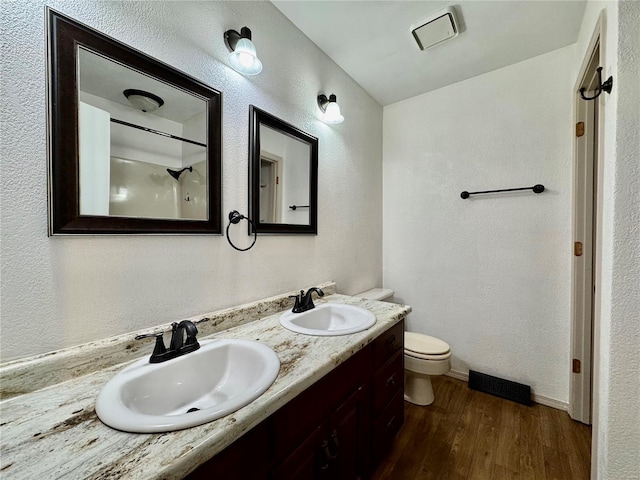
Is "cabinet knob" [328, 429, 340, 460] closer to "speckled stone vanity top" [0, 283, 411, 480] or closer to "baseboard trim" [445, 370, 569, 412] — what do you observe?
"speckled stone vanity top" [0, 283, 411, 480]

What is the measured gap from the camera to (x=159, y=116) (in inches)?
38.9

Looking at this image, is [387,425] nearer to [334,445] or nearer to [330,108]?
[334,445]

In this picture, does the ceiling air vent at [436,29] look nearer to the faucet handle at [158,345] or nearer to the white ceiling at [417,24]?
the white ceiling at [417,24]

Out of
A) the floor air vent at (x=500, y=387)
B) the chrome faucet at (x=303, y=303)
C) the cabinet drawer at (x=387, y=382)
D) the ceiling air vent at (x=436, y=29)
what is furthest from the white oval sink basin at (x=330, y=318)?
the ceiling air vent at (x=436, y=29)

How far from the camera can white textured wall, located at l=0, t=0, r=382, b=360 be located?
27.7 inches

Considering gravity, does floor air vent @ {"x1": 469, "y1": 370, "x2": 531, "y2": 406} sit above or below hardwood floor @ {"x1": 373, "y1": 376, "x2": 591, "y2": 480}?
above

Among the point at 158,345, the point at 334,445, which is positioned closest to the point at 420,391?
the point at 334,445

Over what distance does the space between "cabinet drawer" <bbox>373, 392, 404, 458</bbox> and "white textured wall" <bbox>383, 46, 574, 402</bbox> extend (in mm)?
931

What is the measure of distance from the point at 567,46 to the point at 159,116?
7.98 feet

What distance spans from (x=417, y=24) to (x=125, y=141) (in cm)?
165

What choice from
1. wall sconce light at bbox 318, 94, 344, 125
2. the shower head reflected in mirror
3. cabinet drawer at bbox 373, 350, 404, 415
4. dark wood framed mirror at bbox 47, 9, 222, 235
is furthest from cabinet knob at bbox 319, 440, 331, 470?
wall sconce light at bbox 318, 94, 344, 125

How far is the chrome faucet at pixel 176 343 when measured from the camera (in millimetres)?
840

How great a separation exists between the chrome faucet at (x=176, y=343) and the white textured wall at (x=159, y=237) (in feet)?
0.46

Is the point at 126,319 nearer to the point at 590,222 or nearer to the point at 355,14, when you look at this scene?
the point at 355,14
